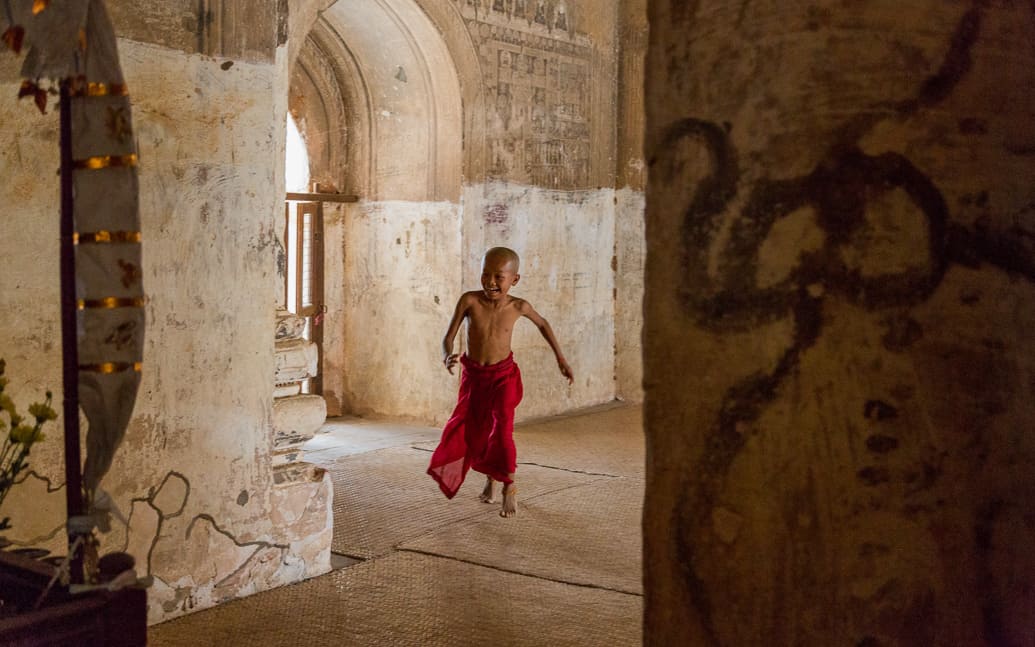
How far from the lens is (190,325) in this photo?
155 inches

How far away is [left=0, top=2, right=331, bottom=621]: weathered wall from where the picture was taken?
346 centimetres

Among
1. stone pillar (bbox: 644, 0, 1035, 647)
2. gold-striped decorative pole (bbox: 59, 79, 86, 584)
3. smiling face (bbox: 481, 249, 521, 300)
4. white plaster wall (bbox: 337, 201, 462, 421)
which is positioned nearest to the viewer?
stone pillar (bbox: 644, 0, 1035, 647)

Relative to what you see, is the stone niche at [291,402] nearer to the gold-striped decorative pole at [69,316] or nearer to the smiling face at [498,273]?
the smiling face at [498,273]

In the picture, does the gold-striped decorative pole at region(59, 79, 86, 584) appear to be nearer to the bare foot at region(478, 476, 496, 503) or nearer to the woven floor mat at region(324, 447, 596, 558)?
the woven floor mat at region(324, 447, 596, 558)

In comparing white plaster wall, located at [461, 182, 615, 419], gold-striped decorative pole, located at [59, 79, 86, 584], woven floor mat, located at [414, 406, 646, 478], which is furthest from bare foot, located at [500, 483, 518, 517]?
gold-striped decorative pole, located at [59, 79, 86, 584]

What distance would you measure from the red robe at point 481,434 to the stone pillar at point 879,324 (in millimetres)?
4093

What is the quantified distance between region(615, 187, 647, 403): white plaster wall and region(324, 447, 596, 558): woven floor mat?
2.81 meters

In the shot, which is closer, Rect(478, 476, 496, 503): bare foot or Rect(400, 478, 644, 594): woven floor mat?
Rect(400, 478, 644, 594): woven floor mat

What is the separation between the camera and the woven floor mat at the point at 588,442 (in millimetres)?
6953

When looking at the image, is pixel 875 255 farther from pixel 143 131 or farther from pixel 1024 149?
pixel 143 131

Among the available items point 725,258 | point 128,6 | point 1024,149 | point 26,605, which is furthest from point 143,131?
point 1024,149

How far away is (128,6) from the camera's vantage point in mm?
3672

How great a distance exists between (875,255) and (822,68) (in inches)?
11.4

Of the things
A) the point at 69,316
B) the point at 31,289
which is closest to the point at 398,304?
the point at 31,289
